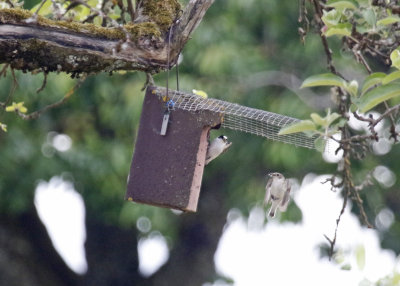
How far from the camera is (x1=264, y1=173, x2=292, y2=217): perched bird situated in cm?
360

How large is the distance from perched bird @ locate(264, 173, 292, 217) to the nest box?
1.25ft

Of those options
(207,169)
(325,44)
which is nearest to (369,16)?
(325,44)

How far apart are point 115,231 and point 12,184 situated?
4.99ft

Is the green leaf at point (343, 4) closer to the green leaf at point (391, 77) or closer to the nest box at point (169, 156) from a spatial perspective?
the green leaf at point (391, 77)

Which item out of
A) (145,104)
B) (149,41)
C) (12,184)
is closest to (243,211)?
(12,184)

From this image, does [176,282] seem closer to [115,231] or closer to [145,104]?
[115,231]

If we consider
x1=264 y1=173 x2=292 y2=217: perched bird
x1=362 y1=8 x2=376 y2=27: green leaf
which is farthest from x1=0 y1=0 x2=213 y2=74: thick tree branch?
x1=264 y1=173 x2=292 y2=217: perched bird

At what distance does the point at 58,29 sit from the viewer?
9.30 ft

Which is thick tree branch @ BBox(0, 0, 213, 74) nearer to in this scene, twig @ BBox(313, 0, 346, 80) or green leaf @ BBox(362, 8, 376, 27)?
green leaf @ BBox(362, 8, 376, 27)

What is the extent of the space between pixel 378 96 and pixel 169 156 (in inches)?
41.2

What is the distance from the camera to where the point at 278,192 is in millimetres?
3664

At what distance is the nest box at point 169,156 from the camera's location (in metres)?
3.42

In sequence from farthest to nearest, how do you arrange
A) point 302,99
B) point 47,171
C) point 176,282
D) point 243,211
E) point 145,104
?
point 176,282, point 243,211, point 47,171, point 302,99, point 145,104

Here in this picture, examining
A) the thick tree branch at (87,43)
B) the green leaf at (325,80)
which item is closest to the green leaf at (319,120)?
the green leaf at (325,80)
